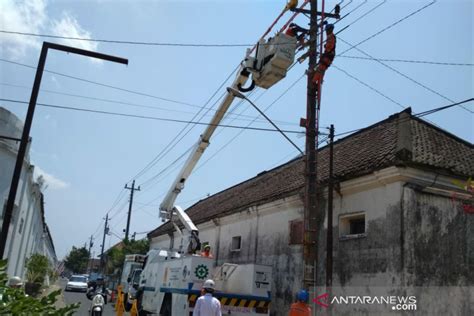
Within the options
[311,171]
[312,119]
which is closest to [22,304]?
[311,171]

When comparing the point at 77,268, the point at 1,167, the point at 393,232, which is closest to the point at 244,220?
the point at 393,232

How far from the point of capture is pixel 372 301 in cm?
1155

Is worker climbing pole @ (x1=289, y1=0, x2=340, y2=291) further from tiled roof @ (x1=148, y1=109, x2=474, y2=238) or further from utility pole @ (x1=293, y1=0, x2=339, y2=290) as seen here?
tiled roof @ (x1=148, y1=109, x2=474, y2=238)

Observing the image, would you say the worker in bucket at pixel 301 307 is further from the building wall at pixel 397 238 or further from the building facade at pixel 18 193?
the building facade at pixel 18 193

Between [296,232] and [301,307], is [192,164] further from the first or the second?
[301,307]

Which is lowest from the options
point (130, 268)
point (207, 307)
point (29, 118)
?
point (207, 307)

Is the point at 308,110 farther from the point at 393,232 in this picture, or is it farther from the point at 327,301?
the point at 327,301

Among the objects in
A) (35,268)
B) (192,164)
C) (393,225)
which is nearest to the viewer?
(393,225)

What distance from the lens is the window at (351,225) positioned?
42.4 feet

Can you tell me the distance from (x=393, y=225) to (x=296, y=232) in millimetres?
4416

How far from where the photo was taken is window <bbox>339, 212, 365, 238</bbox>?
12914 mm

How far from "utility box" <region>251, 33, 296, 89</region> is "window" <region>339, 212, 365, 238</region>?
4.39m

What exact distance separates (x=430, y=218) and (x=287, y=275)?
5433 millimetres

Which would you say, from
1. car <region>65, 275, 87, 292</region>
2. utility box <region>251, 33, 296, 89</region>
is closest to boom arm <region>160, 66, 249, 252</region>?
utility box <region>251, 33, 296, 89</region>
